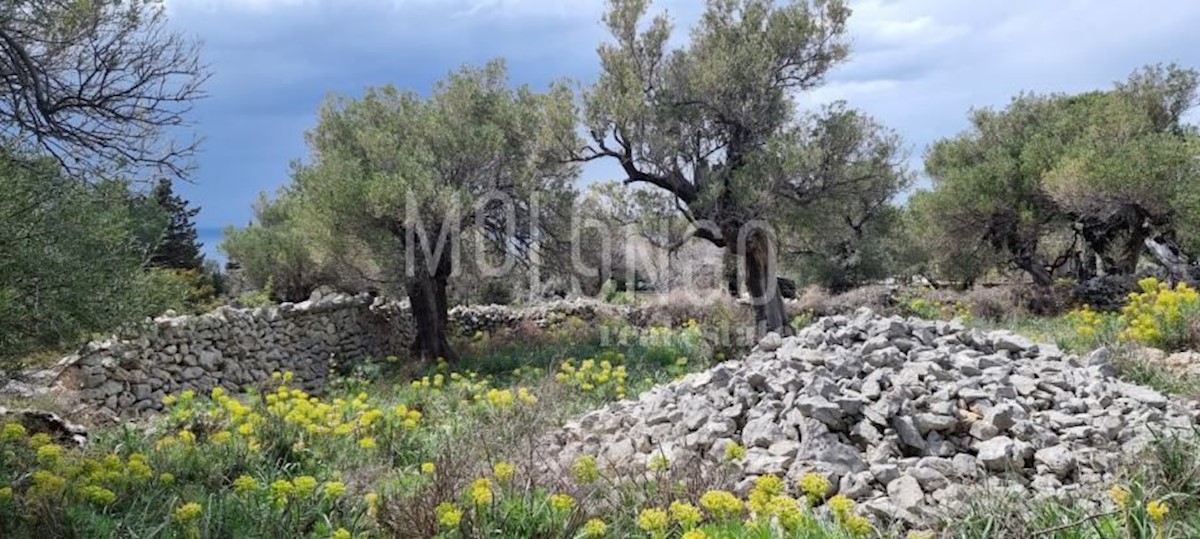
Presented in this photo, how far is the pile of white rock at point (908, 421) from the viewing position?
3.46 m

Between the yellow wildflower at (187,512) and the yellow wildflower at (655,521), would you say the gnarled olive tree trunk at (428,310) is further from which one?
the yellow wildflower at (655,521)

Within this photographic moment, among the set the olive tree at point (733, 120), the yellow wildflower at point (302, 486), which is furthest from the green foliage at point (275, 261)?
the yellow wildflower at point (302, 486)

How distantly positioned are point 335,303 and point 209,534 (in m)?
9.36

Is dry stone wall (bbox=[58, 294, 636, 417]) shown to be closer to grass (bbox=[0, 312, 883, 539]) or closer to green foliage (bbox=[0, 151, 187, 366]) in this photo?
green foliage (bbox=[0, 151, 187, 366])

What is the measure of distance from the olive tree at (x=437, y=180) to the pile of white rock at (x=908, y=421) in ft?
19.4

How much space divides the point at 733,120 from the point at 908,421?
328 inches

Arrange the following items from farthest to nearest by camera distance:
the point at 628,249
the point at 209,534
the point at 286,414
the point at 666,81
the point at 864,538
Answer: the point at 628,249 → the point at 666,81 → the point at 286,414 → the point at 209,534 → the point at 864,538

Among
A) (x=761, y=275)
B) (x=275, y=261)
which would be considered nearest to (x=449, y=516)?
(x=761, y=275)

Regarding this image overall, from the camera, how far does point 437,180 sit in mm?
10523

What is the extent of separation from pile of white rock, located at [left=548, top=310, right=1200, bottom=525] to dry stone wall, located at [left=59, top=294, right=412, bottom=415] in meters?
4.47

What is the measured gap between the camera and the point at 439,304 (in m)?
11.9

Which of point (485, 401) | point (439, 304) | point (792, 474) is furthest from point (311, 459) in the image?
point (439, 304)

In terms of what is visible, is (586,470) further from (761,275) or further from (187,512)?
(761,275)

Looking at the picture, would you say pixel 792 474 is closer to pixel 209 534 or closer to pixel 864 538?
pixel 864 538
